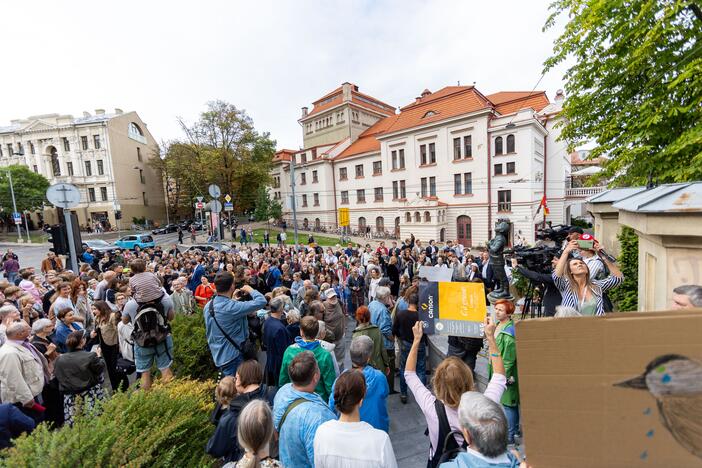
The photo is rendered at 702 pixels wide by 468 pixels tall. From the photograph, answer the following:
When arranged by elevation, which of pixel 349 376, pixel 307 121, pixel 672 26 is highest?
pixel 307 121

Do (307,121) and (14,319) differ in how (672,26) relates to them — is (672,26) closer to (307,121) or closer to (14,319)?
(14,319)

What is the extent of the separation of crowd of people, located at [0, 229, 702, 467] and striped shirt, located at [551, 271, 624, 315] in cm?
1

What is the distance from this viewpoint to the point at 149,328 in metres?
4.42

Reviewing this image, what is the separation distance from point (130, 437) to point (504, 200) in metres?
32.4

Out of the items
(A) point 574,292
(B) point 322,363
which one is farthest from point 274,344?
(A) point 574,292

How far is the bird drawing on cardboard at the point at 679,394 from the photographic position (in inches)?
46.9

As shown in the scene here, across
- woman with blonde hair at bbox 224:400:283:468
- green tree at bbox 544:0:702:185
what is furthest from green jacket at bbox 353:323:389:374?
green tree at bbox 544:0:702:185

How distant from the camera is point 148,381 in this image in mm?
4453

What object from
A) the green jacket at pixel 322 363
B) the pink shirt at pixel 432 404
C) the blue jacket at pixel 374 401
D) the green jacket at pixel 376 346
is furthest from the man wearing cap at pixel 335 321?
A: the pink shirt at pixel 432 404

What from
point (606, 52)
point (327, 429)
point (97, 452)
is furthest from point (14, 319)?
point (606, 52)

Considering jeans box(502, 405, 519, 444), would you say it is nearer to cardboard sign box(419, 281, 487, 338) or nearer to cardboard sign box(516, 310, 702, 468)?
cardboard sign box(419, 281, 487, 338)

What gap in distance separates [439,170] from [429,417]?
33.4 m

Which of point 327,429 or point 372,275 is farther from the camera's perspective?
point 372,275

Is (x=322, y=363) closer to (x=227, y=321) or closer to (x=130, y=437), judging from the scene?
(x=227, y=321)
